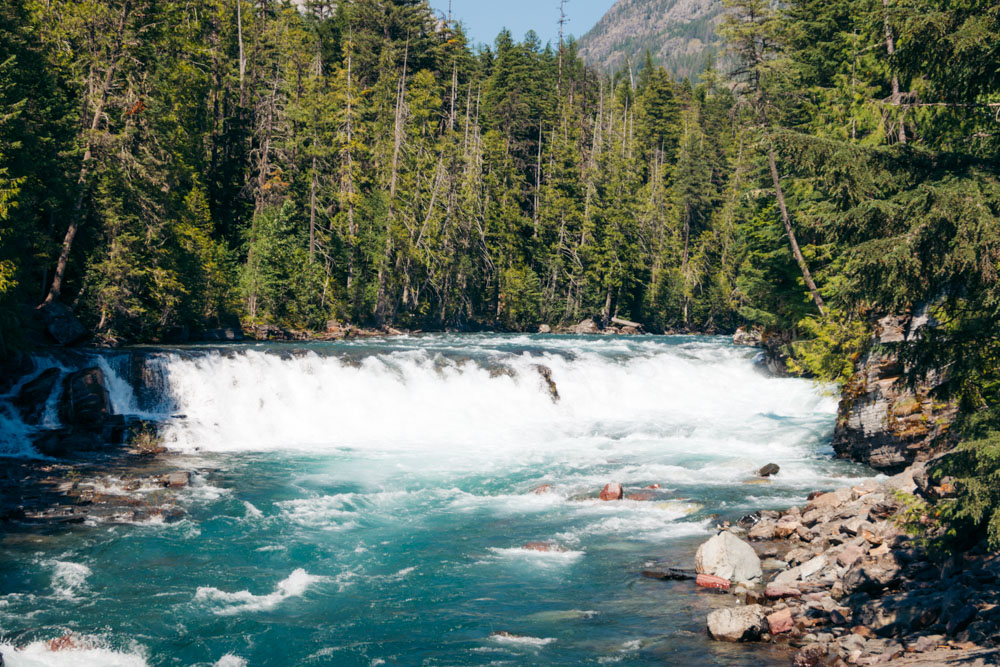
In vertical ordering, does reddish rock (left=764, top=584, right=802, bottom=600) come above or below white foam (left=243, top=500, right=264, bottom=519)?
above

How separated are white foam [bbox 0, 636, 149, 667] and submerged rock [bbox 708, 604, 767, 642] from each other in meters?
6.58

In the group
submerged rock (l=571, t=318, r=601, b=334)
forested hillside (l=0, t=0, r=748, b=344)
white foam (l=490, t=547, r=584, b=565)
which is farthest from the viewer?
submerged rock (l=571, t=318, r=601, b=334)

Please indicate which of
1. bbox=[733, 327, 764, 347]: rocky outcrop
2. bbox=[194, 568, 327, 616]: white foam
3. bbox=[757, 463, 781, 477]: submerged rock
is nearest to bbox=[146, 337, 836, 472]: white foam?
bbox=[757, 463, 781, 477]: submerged rock

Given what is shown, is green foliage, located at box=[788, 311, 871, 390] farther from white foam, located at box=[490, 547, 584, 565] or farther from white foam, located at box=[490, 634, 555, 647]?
white foam, located at box=[490, 634, 555, 647]

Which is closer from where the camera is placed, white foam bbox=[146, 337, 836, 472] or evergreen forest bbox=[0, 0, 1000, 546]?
evergreen forest bbox=[0, 0, 1000, 546]

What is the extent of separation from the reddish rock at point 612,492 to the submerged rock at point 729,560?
4.24m

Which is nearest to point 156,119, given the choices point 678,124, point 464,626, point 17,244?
point 17,244

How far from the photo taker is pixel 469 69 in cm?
6081

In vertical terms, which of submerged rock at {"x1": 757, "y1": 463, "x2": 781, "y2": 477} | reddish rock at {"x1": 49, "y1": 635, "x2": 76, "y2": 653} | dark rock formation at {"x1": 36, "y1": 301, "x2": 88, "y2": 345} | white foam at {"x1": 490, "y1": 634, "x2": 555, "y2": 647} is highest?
dark rock formation at {"x1": 36, "y1": 301, "x2": 88, "y2": 345}

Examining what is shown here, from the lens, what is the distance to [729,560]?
427 inches

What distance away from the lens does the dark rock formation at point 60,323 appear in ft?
77.5

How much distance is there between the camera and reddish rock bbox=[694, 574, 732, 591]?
10.5 metres

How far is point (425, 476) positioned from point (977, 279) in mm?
13530

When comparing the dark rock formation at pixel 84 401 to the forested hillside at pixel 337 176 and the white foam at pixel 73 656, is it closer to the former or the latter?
the forested hillside at pixel 337 176
